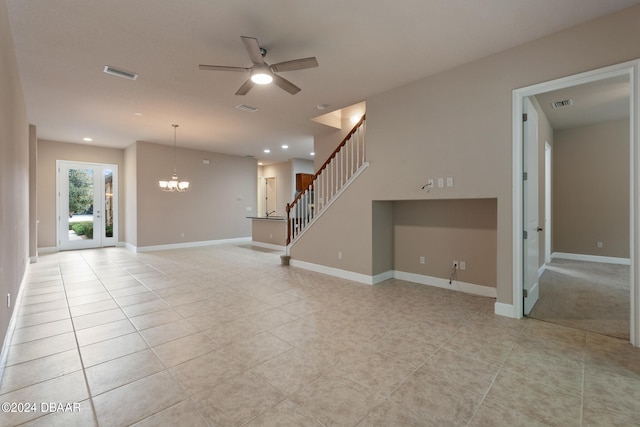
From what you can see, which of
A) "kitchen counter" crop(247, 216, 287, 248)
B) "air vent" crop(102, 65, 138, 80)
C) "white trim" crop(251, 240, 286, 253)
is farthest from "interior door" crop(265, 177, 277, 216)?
"air vent" crop(102, 65, 138, 80)

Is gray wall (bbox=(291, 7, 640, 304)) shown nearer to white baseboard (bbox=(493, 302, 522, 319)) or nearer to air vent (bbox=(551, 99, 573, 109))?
white baseboard (bbox=(493, 302, 522, 319))

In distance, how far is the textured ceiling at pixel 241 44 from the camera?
2596mm

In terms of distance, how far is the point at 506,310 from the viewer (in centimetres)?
331

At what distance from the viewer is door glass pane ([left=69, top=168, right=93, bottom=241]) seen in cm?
816

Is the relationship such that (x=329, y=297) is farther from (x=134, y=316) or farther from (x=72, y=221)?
(x=72, y=221)

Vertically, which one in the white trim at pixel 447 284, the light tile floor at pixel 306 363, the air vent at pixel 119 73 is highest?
the air vent at pixel 119 73

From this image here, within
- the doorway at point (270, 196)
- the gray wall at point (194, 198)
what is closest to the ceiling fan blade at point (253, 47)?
the gray wall at point (194, 198)

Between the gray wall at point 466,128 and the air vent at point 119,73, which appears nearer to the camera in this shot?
Result: the gray wall at point 466,128

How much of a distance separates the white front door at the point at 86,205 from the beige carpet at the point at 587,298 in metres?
10.6

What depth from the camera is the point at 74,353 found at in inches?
98.5

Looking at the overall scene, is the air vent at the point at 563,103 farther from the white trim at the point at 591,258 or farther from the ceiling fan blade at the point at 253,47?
the ceiling fan blade at the point at 253,47

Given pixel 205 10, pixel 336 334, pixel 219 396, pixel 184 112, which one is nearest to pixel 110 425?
pixel 219 396

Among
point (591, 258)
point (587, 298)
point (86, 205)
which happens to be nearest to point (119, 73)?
point (86, 205)

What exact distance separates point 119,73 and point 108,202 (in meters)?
6.46
